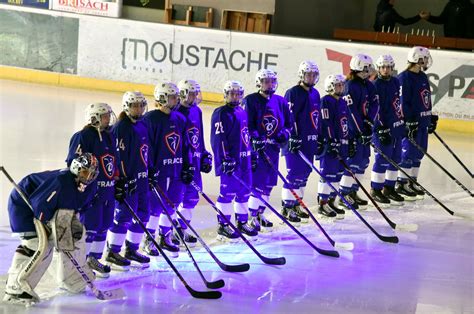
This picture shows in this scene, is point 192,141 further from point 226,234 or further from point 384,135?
point 384,135

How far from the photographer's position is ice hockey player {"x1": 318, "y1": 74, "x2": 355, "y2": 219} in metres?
9.65

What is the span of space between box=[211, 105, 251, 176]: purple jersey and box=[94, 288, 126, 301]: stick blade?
1812mm

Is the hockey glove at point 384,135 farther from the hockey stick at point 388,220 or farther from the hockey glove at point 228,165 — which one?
the hockey glove at point 228,165

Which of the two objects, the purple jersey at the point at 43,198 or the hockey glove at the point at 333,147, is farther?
the hockey glove at the point at 333,147

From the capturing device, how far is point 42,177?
6.65 m

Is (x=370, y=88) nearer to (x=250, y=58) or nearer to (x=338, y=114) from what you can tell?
(x=338, y=114)

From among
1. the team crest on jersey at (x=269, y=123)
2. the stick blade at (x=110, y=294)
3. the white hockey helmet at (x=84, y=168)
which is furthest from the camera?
the team crest on jersey at (x=269, y=123)

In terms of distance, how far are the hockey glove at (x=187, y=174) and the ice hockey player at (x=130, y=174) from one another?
45cm

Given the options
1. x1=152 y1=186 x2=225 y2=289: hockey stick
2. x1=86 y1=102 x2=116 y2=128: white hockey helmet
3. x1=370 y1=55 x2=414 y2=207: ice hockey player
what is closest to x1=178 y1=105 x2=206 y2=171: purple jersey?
x1=152 y1=186 x2=225 y2=289: hockey stick

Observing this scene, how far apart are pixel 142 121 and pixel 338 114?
2.55 m

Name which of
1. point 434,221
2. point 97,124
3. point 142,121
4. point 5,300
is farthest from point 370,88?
point 5,300

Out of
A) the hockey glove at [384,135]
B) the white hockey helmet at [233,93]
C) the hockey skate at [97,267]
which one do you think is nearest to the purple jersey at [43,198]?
the hockey skate at [97,267]

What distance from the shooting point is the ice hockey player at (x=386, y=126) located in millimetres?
10398

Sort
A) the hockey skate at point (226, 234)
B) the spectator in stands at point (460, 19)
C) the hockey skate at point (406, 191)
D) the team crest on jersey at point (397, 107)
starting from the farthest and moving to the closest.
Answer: the spectator in stands at point (460, 19) < the hockey skate at point (406, 191) < the team crest on jersey at point (397, 107) < the hockey skate at point (226, 234)
